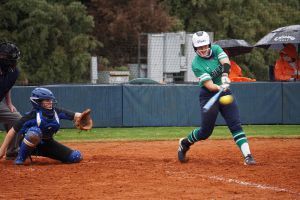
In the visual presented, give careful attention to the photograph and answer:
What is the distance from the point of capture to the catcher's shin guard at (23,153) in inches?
413

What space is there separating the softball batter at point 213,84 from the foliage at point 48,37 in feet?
57.9

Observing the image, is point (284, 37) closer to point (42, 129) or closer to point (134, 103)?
point (134, 103)

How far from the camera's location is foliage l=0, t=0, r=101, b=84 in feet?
91.6

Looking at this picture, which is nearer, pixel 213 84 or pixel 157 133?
pixel 213 84

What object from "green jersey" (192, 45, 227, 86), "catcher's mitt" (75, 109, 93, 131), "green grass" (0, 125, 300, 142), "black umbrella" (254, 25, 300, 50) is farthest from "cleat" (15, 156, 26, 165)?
"black umbrella" (254, 25, 300, 50)

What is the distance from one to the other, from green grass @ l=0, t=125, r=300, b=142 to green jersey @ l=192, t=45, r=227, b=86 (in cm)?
515

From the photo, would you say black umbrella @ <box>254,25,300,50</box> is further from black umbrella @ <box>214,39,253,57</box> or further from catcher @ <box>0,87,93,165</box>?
catcher @ <box>0,87,93,165</box>

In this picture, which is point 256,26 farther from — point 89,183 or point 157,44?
point 89,183

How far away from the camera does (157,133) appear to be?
1684 centimetres

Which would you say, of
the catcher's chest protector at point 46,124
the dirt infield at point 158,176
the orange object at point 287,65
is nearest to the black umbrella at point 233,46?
the orange object at point 287,65

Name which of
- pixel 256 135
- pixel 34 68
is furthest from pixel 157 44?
pixel 256 135

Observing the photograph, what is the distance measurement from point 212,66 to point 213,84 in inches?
12.2

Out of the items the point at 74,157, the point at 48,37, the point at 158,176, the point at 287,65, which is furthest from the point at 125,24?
the point at 158,176

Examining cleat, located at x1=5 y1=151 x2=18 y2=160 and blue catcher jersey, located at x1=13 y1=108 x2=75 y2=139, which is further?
cleat, located at x1=5 y1=151 x2=18 y2=160
